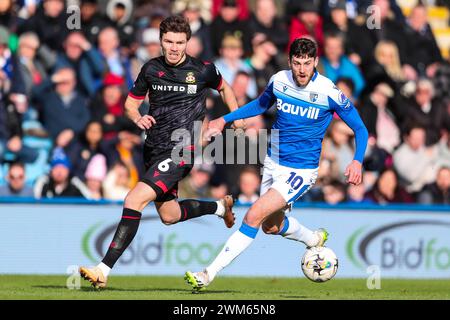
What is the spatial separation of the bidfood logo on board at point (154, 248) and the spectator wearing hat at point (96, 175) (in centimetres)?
90

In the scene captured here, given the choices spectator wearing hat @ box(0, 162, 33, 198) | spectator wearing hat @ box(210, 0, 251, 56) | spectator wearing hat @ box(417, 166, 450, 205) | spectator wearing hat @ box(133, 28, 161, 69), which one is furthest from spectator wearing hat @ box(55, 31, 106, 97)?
spectator wearing hat @ box(417, 166, 450, 205)

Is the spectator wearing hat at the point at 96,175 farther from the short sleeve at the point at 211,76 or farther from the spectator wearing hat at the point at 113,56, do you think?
the short sleeve at the point at 211,76

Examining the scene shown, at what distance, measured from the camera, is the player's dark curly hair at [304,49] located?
37.1 ft

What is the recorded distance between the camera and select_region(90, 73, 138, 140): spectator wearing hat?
1705 centimetres

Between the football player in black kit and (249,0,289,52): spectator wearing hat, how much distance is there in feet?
22.6

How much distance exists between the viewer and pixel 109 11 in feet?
60.8

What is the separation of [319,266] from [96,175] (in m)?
5.28

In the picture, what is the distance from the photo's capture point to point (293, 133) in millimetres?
11836

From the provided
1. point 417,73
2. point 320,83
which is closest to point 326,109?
point 320,83

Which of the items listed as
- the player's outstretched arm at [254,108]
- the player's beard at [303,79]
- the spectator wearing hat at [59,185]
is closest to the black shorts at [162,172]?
the player's outstretched arm at [254,108]

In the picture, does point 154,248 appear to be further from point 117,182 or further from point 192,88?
point 192,88

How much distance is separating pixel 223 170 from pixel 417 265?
3307 mm

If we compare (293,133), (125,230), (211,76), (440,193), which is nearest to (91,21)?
(440,193)

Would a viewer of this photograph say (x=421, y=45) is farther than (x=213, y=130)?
Yes
